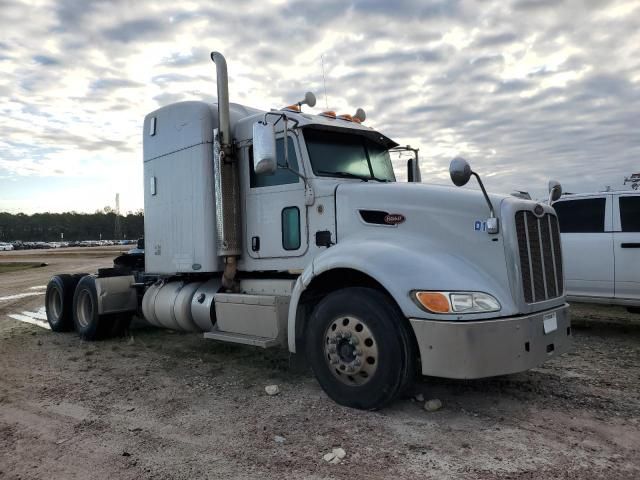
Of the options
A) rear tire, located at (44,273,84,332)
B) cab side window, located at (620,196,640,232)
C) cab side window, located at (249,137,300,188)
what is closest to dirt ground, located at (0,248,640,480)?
cab side window, located at (620,196,640,232)

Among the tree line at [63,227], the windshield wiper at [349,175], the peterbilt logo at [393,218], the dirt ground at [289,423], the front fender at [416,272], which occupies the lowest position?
the dirt ground at [289,423]

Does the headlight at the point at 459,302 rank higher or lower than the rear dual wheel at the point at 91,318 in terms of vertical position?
higher

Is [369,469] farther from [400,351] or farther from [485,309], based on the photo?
[485,309]

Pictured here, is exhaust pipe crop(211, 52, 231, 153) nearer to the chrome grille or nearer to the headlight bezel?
the headlight bezel

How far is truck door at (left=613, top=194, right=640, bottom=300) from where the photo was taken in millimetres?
7297

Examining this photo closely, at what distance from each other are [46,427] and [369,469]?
285cm

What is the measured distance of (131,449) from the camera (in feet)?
12.5

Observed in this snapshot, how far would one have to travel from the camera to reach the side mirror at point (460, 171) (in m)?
4.06

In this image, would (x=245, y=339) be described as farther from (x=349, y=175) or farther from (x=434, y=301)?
(x=434, y=301)

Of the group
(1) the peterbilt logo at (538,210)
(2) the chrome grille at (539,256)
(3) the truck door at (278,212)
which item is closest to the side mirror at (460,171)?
(2) the chrome grille at (539,256)

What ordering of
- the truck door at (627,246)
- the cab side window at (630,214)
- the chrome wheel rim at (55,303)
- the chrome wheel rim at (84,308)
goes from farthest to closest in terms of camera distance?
the chrome wheel rim at (55,303) → the chrome wheel rim at (84,308) → the cab side window at (630,214) → the truck door at (627,246)

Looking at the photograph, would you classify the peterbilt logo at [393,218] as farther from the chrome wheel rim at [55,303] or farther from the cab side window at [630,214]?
the chrome wheel rim at [55,303]

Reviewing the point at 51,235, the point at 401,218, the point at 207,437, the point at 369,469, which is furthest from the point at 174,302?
the point at 51,235

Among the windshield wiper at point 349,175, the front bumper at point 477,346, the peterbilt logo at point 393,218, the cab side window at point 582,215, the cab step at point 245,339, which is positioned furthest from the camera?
the cab side window at point 582,215
